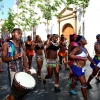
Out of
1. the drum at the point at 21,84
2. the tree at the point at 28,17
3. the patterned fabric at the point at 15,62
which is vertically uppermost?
the tree at the point at 28,17

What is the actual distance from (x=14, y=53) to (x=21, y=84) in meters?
0.75

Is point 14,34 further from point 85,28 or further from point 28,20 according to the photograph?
point 28,20

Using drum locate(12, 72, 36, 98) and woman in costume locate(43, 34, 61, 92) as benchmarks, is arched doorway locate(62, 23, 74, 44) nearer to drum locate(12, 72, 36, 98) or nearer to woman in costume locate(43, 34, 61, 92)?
woman in costume locate(43, 34, 61, 92)

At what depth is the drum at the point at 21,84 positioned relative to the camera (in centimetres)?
333

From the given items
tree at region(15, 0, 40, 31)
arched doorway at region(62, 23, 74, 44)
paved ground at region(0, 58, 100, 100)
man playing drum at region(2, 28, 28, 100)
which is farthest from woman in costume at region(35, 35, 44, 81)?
tree at region(15, 0, 40, 31)

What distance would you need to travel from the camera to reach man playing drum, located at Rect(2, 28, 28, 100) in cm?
368

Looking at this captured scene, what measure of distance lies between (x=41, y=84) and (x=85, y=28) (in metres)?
11.1

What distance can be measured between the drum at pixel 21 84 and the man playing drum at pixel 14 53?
351 millimetres

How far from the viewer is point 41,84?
6.39m

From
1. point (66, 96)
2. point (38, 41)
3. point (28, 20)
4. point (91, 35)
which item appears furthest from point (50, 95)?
point (28, 20)

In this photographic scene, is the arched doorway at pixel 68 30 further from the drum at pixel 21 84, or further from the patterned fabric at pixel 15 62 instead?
the drum at pixel 21 84

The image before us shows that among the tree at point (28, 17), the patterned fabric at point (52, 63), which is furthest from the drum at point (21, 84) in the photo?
the tree at point (28, 17)

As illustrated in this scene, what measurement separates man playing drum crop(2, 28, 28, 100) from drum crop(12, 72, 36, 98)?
0.35m

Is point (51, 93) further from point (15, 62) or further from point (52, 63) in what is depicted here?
point (15, 62)
